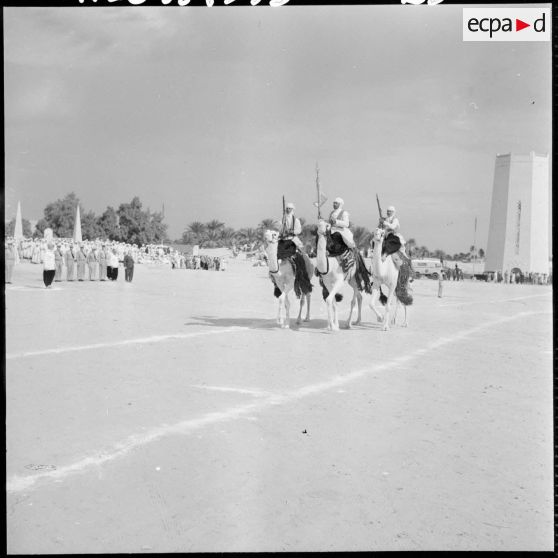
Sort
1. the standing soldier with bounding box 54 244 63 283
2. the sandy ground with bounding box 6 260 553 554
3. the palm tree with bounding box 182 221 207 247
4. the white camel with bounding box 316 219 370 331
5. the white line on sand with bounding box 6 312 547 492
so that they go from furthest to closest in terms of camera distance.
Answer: the palm tree with bounding box 182 221 207 247 → the standing soldier with bounding box 54 244 63 283 → the white camel with bounding box 316 219 370 331 → the white line on sand with bounding box 6 312 547 492 → the sandy ground with bounding box 6 260 553 554

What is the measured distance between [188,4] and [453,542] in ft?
16.0

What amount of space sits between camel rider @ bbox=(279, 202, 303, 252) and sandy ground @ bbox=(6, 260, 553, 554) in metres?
3.10

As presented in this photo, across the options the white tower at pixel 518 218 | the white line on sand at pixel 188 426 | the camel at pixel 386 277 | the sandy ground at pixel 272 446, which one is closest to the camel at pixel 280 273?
the camel at pixel 386 277

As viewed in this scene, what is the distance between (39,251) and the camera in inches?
1745

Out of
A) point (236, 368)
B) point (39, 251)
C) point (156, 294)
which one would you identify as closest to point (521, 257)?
point (39, 251)

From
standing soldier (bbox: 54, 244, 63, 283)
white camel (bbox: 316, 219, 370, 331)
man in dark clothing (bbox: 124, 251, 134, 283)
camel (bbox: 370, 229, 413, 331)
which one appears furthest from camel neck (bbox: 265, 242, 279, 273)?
man in dark clothing (bbox: 124, 251, 134, 283)

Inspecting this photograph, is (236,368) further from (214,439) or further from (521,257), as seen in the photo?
(521,257)

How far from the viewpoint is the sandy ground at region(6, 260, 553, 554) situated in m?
4.86

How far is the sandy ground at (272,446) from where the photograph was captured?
486 cm

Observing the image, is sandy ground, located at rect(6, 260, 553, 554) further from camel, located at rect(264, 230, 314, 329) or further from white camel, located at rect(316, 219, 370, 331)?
camel, located at rect(264, 230, 314, 329)

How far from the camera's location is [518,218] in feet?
186

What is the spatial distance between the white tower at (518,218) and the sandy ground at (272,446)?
44.9 meters

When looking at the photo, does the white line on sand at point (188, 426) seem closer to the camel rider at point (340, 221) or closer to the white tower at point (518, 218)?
the camel rider at point (340, 221)

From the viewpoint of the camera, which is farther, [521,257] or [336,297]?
[521,257]
